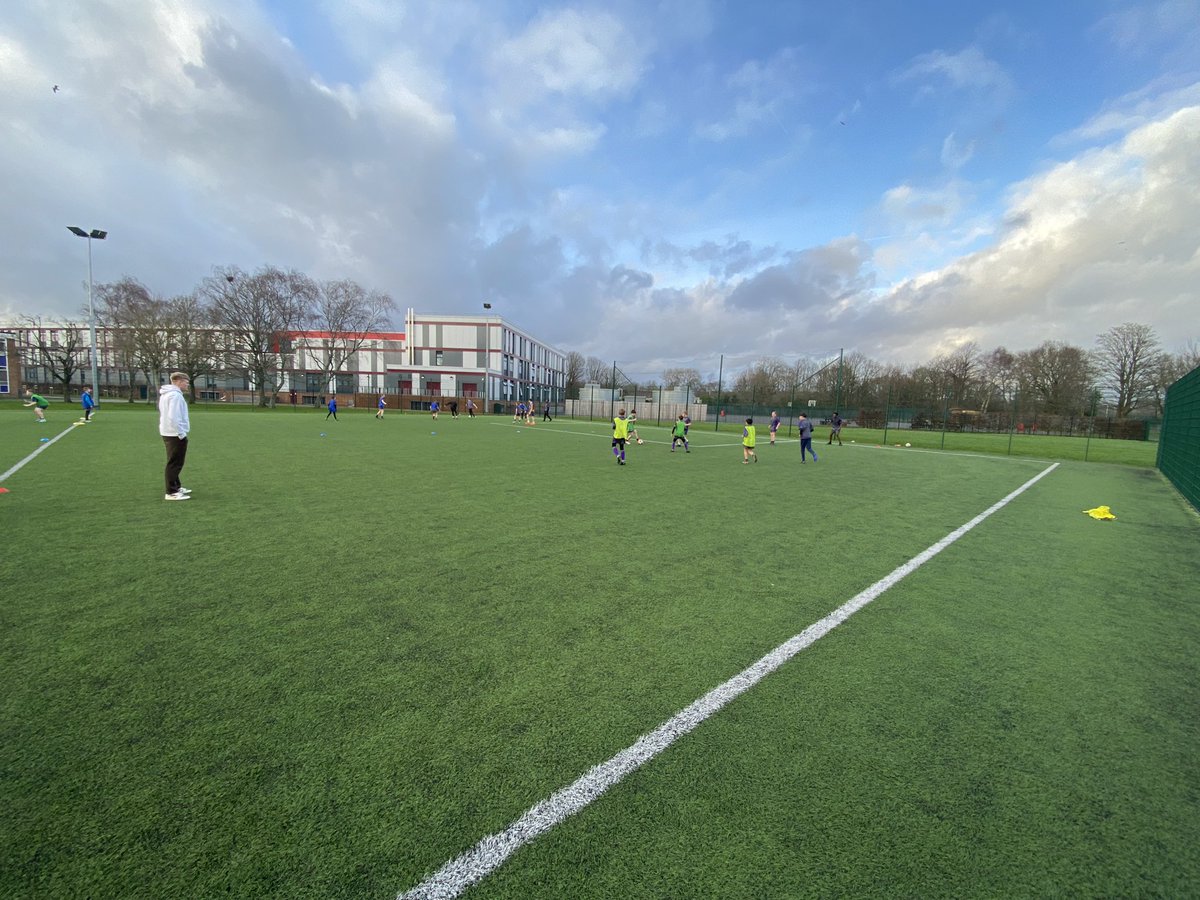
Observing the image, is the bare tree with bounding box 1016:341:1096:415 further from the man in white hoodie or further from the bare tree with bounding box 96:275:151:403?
the bare tree with bounding box 96:275:151:403

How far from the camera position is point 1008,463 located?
2019cm

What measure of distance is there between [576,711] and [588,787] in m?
0.60

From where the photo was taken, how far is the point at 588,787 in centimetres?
234

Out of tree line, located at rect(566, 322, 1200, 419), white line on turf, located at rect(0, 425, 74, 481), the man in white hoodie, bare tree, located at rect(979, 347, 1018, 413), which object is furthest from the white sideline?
bare tree, located at rect(979, 347, 1018, 413)

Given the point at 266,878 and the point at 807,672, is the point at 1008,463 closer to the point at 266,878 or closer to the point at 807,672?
the point at 807,672

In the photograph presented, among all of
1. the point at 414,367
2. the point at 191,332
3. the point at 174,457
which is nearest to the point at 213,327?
the point at 191,332

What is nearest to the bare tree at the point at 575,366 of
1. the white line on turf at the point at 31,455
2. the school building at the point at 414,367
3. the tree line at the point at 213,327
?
the school building at the point at 414,367

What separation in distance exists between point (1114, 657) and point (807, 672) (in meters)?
2.57

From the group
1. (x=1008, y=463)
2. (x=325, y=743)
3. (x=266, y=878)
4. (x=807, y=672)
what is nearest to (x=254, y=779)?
(x=325, y=743)

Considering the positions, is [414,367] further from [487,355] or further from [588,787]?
[588,787]

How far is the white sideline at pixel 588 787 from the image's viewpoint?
6.15 feet

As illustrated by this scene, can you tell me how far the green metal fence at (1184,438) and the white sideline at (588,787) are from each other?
1304cm

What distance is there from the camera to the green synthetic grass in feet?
6.57

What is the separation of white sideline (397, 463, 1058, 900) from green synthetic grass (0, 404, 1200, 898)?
67 mm
